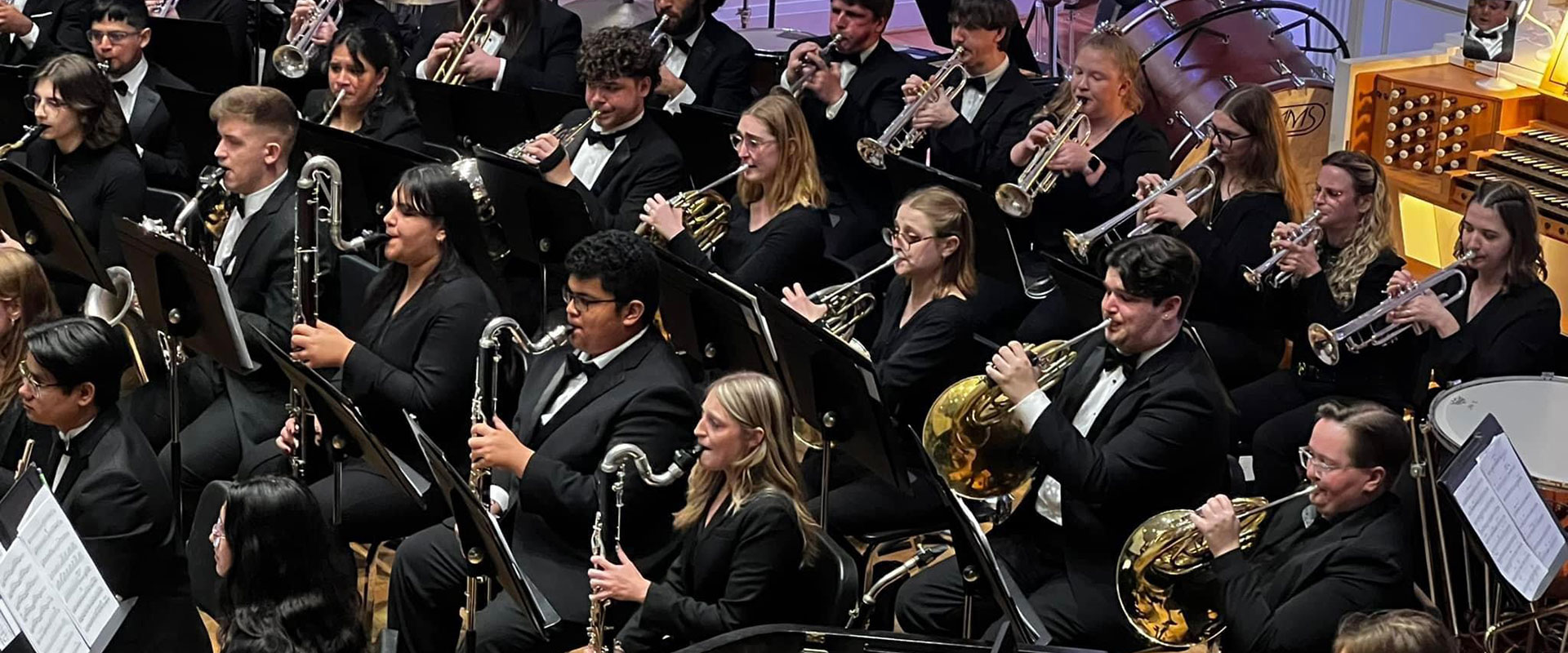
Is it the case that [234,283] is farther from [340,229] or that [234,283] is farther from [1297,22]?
[1297,22]

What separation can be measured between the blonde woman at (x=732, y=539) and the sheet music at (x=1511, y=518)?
4.03 ft

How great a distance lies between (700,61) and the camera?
6.74m

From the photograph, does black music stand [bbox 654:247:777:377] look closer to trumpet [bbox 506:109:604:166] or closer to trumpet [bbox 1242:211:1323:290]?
trumpet [bbox 506:109:604:166]

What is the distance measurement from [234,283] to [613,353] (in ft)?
4.65

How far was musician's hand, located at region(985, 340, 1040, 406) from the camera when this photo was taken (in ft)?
13.1

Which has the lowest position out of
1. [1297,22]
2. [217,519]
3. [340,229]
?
[1297,22]

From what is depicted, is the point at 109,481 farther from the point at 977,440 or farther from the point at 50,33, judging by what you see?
the point at 50,33

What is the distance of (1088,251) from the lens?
5.38 m

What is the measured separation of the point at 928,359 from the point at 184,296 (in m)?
1.77

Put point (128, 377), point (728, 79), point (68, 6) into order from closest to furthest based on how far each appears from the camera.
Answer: point (128, 377) < point (728, 79) < point (68, 6)

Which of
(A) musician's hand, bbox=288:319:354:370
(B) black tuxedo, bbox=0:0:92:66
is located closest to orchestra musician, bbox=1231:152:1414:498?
(A) musician's hand, bbox=288:319:354:370

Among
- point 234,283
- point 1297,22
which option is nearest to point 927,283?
point 234,283

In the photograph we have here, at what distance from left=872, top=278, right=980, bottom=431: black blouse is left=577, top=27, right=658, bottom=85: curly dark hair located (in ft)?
4.75

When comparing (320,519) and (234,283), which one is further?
(234,283)
